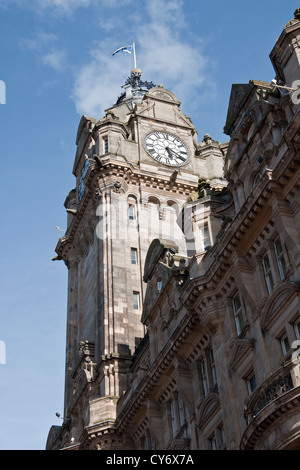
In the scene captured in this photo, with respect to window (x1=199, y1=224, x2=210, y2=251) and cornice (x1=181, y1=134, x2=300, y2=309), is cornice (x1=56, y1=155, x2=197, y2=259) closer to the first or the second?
window (x1=199, y1=224, x2=210, y2=251)

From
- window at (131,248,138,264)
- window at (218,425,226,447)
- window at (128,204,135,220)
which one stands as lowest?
window at (218,425,226,447)

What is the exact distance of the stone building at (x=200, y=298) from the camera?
3009 centimetres

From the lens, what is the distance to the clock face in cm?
7144

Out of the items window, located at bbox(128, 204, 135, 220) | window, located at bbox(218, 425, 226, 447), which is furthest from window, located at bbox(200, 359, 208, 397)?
window, located at bbox(128, 204, 135, 220)

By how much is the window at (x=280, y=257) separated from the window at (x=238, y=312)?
131 inches

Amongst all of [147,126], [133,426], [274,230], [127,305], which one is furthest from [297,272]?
[147,126]

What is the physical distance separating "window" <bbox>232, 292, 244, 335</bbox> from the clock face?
1477 inches

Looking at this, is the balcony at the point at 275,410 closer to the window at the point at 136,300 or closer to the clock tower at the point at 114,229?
the clock tower at the point at 114,229

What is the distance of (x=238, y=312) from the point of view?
34031 mm

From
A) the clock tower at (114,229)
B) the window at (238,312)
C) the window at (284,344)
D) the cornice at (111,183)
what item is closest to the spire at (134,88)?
the clock tower at (114,229)

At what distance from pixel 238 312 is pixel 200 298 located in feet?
7.43

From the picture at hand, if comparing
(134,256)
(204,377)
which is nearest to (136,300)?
(134,256)

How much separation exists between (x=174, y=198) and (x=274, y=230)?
37.3m
